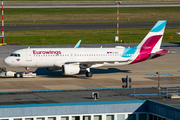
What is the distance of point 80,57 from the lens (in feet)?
176

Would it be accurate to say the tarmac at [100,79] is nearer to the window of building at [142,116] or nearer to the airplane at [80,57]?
the airplane at [80,57]

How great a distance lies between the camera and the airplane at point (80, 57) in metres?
52.5

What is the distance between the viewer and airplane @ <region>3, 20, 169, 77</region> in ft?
172

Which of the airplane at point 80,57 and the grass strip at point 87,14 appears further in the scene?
the grass strip at point 87,14

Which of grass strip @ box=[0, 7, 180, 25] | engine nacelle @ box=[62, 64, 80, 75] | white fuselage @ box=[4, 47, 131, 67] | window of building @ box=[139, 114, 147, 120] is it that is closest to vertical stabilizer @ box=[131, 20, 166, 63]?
white fuselage @ box=[4, 47, 131, 67]

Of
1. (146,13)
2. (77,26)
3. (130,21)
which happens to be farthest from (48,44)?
(146,13)

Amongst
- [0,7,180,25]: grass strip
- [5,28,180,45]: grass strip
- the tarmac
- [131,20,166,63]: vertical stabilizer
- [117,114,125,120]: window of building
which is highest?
[0,7,180,25]: grass strip

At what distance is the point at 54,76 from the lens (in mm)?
54906

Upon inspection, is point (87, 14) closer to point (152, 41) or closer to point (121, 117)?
point (152, 41)

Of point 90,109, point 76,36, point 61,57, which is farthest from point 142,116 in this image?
point 76,36

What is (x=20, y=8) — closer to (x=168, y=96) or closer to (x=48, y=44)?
(x=48, y=44)

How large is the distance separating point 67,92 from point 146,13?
13016cm

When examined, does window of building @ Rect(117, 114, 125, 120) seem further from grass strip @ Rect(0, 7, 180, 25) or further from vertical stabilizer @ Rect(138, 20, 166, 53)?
grass strip @ Rect(0, 7, 180, 25)

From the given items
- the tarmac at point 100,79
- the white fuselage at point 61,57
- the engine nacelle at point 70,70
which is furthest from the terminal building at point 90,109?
the white fuselage at point 61,57
